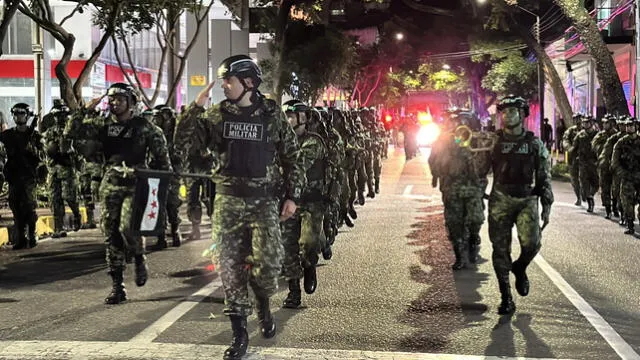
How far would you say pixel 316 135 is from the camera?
7676 mm

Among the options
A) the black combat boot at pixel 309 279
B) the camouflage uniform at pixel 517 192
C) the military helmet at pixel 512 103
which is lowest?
the black combat boot at pixel 309 279

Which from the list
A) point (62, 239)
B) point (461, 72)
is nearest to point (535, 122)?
point (461, 72)

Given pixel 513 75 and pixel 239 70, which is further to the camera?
pixel 513 75

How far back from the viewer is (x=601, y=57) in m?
23.9

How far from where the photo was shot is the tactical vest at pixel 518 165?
7285 mm

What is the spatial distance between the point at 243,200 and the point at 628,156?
368 inches

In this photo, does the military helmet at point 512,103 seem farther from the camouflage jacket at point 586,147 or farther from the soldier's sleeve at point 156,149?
the camouflage jacket at point 586,147

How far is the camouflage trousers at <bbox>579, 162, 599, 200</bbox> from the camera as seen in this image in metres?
16.1

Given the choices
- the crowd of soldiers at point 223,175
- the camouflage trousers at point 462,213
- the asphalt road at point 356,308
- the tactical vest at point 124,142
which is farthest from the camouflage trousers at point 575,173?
the tactical vest at point 124,142

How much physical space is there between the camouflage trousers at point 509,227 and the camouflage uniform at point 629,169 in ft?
21.3

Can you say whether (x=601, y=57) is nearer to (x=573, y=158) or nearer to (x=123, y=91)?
(x=573, y=158)

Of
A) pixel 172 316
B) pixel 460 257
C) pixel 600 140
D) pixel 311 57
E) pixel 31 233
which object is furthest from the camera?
pixel 311 57

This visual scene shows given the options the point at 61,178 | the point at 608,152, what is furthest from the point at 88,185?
the point at 608,152

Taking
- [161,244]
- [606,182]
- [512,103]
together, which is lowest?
[161,244]
